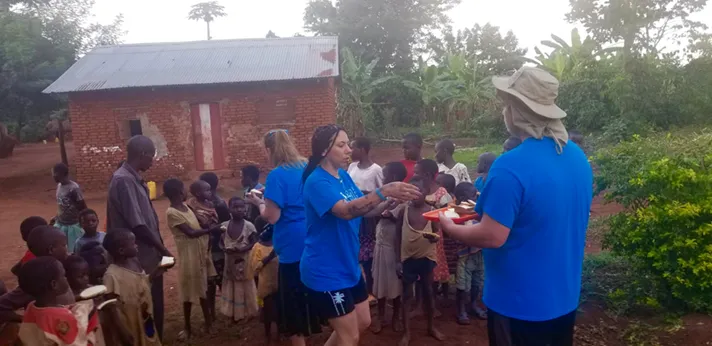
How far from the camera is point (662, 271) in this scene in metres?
4.25

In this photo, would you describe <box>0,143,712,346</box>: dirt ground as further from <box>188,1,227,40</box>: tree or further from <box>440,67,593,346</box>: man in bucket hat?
<box>188,1,227,40</box>: tree

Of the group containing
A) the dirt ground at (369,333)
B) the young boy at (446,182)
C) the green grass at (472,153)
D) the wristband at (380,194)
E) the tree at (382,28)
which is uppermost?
the tree at (382,28)

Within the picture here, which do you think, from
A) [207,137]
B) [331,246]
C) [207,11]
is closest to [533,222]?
[331,246]

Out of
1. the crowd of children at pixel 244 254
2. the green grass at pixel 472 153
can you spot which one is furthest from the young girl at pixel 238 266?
the green grass at pixel 472 153

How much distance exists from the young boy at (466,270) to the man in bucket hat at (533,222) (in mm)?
2229

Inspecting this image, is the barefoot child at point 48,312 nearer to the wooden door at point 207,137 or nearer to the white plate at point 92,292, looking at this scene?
the white plate at point 92,292

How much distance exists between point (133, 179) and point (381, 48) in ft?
69.7

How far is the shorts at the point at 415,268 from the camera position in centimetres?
435

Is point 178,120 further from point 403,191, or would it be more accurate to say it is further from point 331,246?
point 403,191

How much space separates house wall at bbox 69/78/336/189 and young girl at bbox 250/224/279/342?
29.7 ft

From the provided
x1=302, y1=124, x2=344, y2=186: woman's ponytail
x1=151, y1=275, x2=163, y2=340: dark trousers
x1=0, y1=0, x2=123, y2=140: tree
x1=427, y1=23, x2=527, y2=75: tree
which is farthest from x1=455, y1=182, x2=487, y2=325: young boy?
x1=0, y1=0, x2=123, y2=140: tree

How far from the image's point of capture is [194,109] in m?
13.9

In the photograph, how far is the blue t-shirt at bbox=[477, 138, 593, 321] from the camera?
2.18 m

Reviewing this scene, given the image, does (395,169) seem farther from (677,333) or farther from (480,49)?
(480,49)
